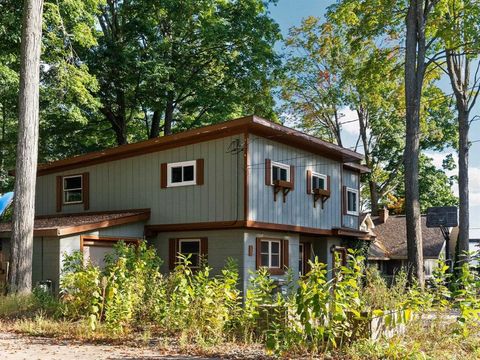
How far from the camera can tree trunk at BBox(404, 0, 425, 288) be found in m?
15.4

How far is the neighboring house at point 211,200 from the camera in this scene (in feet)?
51.7

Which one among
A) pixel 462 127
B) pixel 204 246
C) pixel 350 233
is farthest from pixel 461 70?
pixel 204 246

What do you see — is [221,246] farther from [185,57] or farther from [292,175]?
[185,57]

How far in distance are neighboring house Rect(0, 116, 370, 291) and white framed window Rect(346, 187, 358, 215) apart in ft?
2.36

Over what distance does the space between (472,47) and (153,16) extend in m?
14.2

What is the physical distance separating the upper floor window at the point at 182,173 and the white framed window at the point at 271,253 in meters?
2.72

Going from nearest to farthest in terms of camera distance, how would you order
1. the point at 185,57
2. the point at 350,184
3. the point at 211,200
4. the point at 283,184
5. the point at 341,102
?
the point at 211,200 → the point at 283,184 → the point at 350,184 → the point at 185,57 → the point at 341,102

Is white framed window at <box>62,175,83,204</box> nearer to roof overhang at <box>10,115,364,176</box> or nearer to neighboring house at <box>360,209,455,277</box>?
roof overhang at <box>10,115,364,176</box>

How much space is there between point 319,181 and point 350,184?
3.27 m

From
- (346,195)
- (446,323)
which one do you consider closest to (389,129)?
(346,195)

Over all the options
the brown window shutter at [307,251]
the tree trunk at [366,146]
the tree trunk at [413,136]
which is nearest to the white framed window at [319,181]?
the brown window shutter at [307,251]

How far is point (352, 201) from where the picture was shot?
21.8 meters

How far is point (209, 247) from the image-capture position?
1653 centimetres

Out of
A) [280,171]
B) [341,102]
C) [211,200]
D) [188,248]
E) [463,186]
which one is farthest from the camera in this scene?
[341,102]
